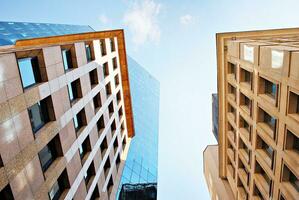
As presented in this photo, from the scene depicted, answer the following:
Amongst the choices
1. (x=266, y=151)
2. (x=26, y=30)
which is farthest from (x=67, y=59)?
(x=26, y=30)

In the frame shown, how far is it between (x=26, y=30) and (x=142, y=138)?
27101 millimetres

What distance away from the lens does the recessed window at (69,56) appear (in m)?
18.6

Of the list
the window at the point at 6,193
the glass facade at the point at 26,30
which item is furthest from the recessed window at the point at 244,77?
the glass facade at the point at 26,30

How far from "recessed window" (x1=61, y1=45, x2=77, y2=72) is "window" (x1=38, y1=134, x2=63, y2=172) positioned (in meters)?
5.29

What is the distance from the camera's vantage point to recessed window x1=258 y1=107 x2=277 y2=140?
1902 centimetres

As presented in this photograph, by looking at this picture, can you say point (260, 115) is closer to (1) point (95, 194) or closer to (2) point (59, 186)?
(2) point (59, 186)

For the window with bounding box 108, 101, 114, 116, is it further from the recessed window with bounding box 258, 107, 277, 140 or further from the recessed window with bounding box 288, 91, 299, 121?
the recessed window with bounding box 288, 91, 299, 121

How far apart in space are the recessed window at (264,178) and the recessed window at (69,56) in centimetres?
1737

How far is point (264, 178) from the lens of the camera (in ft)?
72.1

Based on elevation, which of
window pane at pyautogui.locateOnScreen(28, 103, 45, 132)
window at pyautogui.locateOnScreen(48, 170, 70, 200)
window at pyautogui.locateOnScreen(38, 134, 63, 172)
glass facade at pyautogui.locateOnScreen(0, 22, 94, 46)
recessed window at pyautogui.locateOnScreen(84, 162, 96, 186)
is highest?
glass facade at pyautogui.locateOnScreen(0, 22, 94, 46)

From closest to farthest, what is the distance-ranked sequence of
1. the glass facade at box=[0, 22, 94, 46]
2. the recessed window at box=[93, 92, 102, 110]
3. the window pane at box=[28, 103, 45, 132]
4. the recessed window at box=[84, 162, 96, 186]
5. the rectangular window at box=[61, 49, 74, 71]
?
the window pane at box=[28, 103, 45, 132], the rectangular window at box=[61, 49, 74, 71], the recessed window at box=[84, 162, 96, 186], the recessed window at box=[93, 92, 102, 110], the glass facade at box=[0, 22, 94, 46]

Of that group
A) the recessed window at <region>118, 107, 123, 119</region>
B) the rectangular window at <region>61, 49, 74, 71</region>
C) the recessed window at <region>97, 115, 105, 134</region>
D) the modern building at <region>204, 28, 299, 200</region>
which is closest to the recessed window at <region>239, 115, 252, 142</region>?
the modern building at <region>204, 28, 299, 200</region>

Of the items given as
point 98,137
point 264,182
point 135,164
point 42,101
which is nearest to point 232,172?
point 264,182

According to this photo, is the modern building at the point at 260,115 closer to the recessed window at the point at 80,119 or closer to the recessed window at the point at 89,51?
the recessed window at the point at 89,51
